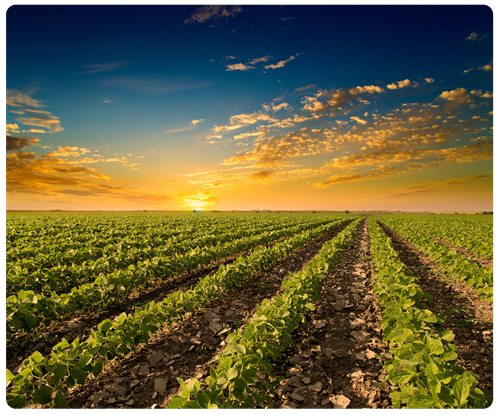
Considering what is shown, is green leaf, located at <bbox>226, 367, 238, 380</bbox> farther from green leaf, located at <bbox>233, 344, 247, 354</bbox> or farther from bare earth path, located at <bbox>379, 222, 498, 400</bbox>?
bare earth path, located at <bbox>379, 222, 498, 400</bbox>

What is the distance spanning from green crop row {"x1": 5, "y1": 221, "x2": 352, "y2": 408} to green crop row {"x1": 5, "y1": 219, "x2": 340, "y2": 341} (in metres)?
0.94

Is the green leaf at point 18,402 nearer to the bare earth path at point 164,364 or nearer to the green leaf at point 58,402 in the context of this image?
the green leaf at point 58,402

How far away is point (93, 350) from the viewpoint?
13.0ft

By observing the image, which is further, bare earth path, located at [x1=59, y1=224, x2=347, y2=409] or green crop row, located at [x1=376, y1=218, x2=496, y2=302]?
green crop row, located at [x1=376, y1=218, x2=496, y2=302]

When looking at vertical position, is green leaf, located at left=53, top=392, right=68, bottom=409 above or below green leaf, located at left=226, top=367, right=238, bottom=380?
below

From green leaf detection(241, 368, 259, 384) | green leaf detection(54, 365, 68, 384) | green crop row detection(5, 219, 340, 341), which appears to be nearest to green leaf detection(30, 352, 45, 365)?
green leaf detection(54, 365, 68, 384)

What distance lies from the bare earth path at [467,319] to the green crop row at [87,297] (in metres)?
7.70

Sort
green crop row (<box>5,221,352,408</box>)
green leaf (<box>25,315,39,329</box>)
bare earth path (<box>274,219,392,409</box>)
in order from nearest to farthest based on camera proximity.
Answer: green crop row (<box>5,221,352,408</box>) → bare earth path (<box>274,219,392,409</box>) → green leaf (<box>25,315,39,329</box>)

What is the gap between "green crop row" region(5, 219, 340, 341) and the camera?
16.8 ft

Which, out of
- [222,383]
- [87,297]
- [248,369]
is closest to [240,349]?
[248,369]

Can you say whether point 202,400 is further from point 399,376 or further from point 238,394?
point 399,376

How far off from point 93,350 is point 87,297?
3.07 m

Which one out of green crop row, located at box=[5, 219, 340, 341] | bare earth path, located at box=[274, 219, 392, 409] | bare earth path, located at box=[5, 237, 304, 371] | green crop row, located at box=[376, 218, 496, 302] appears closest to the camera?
bare earth path, located at box=[274, 219, 392, 409]

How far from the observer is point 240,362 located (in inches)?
134
